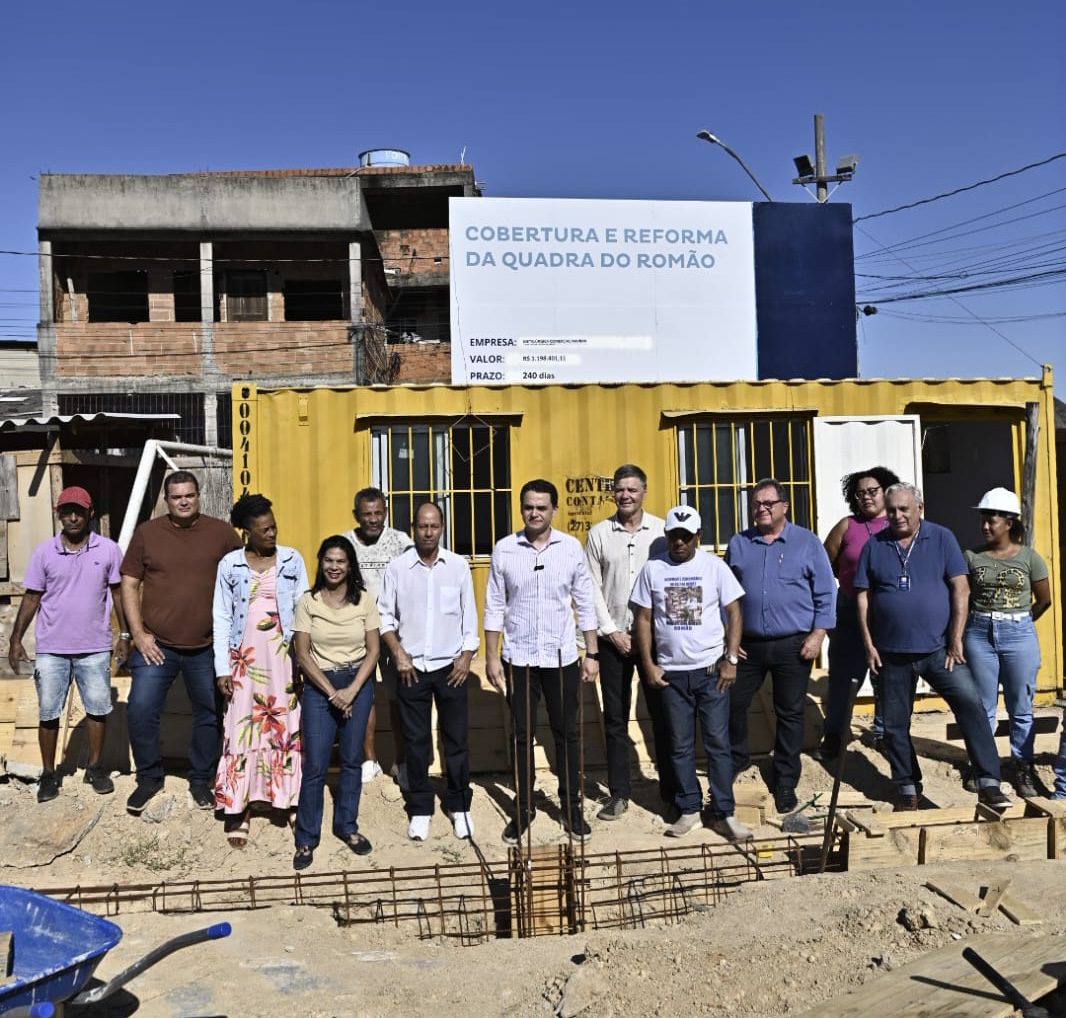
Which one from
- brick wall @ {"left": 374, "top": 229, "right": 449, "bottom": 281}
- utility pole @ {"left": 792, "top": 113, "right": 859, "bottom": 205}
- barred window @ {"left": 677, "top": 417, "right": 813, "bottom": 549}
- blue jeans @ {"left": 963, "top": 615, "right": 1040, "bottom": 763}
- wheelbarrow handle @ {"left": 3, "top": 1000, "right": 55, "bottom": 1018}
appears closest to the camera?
wheelbarrow handle @ {"left": 3, "top": 1000, "right": 55, "bottom": 1018}

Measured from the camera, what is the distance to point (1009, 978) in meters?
3.91

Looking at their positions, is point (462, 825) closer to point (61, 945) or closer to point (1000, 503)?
point (61, 945)

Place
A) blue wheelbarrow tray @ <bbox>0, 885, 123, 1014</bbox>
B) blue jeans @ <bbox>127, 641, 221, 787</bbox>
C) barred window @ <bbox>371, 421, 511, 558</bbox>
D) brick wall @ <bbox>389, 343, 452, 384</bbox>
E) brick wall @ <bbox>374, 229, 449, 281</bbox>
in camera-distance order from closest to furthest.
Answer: blue wheelbarrow tray @ <bbox>0, 885, 123, 1014</bbox> → blue jeans @ <bbox>127, 641, 221, 787</bbox> → barred window @ <bbox>371, 421, 511, 558</bbox> → brick wall @ <bbox>389, 343, 452, 384</bbox> → brick wall @ <bbox>374, 229, 449, 281</bbox>

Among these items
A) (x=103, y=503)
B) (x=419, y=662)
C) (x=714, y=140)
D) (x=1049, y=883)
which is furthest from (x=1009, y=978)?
(x=714, y=140)

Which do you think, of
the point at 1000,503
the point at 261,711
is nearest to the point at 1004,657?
the point at 1000,503

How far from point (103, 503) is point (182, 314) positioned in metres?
14.9

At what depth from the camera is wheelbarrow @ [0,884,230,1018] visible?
373 centimetres

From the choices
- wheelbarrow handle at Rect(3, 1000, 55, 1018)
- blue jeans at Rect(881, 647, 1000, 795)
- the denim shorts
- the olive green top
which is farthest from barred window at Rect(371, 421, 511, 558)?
wheelbarrow handle at Rect(3, 1000, 55, 1018)

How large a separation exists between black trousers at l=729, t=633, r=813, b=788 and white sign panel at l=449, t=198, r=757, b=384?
7.60m

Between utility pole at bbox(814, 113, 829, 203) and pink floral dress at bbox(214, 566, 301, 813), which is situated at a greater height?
utility pole at bbox(814, 113, 829, 203)

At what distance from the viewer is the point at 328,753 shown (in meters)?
6.23

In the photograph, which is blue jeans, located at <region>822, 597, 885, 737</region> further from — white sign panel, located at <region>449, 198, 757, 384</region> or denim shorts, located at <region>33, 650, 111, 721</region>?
white sign panel, located at <region>449, 198, 757, 384</region>

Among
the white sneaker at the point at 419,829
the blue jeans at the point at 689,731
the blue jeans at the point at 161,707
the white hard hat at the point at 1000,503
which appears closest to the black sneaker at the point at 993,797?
the blue jeans at the point at 689,731

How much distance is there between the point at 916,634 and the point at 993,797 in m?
1.05
